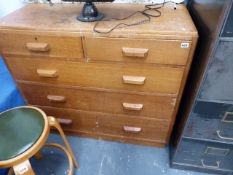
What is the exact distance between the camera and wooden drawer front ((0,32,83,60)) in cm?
93

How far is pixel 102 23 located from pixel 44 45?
1.05 feet

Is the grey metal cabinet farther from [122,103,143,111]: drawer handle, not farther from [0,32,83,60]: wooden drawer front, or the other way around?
[0,32,83,60]: wooden drawer front

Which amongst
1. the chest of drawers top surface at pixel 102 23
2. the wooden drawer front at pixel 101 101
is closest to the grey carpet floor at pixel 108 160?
the wooden drawer front at pixel 101 101

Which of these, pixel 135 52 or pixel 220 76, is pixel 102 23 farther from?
pixel 220 76

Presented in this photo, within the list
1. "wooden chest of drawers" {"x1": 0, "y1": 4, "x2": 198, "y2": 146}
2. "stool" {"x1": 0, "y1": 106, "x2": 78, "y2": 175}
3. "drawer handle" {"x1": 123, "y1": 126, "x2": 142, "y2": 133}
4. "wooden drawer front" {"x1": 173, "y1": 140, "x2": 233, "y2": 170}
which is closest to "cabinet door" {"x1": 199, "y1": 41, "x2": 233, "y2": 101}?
"wooden chest of drawers" {"x1": 0, "y1": 4, "x2": 198, "y2": 146}

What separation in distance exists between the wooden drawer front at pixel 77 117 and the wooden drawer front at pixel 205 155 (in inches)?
23.7

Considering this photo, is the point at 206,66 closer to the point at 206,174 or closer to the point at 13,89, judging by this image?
the point at 206,174

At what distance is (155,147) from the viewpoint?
1.38 meters

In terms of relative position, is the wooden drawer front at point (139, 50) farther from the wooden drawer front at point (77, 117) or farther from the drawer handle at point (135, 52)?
the wooden drawer front at point (77, 117)

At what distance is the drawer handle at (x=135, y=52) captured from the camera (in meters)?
0.87

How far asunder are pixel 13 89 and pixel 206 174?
4.68 ft

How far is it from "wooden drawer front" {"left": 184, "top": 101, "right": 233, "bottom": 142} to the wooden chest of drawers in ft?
0.47

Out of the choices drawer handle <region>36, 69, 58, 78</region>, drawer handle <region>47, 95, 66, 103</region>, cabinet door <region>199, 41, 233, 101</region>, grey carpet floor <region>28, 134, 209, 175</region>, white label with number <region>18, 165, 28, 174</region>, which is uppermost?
cabinet door <region>199, 41, 233, 101</region>

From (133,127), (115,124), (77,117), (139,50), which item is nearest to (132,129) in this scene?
(133,127)
